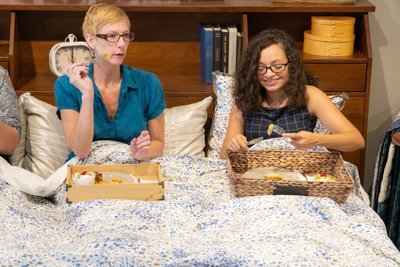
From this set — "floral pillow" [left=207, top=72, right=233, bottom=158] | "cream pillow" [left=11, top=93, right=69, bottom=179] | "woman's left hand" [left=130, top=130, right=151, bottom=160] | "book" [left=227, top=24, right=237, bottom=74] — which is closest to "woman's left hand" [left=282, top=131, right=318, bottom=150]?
"woman's left hand" [left=130, top=130, right=151, bottom=160]

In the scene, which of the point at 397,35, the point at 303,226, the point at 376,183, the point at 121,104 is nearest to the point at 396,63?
the point at 397,35

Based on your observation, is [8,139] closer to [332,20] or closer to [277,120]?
[277,120]

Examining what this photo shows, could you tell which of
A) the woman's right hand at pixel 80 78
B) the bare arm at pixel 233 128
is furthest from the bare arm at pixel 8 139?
the bare arm at pixel 233 128

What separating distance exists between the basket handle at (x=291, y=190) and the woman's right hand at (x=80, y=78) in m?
0.68

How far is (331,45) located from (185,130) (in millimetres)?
716

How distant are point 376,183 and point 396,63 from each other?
2.38ft

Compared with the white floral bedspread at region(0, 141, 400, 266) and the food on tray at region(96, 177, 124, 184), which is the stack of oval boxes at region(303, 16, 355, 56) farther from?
the food on tray at region(96, 177, 124, 184)

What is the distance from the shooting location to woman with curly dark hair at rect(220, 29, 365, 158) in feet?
8.13

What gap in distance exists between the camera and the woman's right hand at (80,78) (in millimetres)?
2326

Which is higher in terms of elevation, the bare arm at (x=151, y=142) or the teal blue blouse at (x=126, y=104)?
the teal blue blouse at (x=126, y=104)

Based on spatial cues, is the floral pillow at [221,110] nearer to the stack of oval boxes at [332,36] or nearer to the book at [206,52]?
the book at [206,52]

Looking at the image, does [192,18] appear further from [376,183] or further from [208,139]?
[376,183]

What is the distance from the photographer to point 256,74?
8.30 ft

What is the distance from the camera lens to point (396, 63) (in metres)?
3.41
